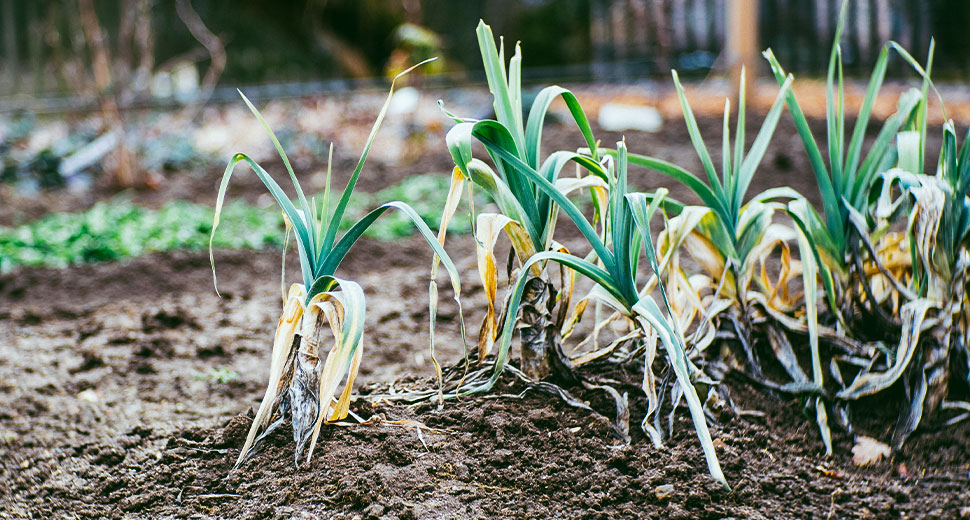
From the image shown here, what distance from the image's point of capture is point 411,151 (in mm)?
6707

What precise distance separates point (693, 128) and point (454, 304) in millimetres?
1459

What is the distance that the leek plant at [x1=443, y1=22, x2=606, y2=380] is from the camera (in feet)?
5.86

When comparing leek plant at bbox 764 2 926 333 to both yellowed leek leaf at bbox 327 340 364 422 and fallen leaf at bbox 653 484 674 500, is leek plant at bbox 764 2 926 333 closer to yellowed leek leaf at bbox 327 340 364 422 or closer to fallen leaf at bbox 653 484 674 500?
fallen leaf at bbox 653 484 674 500

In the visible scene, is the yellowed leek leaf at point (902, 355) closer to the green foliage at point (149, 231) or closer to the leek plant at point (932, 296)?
the leek plant at point (932, 296)

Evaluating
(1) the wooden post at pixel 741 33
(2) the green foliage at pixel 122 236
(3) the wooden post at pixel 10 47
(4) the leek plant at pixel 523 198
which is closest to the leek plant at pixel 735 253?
(4) the leek plant at pixel 523 198

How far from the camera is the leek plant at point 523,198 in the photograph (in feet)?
5.86

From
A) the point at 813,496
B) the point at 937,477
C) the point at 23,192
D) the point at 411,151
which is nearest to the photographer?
the point at 813,496

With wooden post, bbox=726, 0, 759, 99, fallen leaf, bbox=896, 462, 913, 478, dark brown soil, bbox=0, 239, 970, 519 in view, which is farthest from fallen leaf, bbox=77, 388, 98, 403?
wooden post, bbox=726, 0, 759, 99

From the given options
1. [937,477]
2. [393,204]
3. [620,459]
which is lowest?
[937,477]

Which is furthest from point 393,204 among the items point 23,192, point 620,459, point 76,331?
point 23,192

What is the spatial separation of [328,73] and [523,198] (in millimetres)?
9596

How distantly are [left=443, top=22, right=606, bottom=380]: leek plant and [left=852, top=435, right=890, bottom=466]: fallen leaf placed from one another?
69cm

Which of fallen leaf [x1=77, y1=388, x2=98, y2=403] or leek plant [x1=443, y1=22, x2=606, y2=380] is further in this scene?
fallen leaf [x1=77, y1=388, x2=98, y2=403]

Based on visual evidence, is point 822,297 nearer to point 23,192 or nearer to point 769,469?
point 769,469
